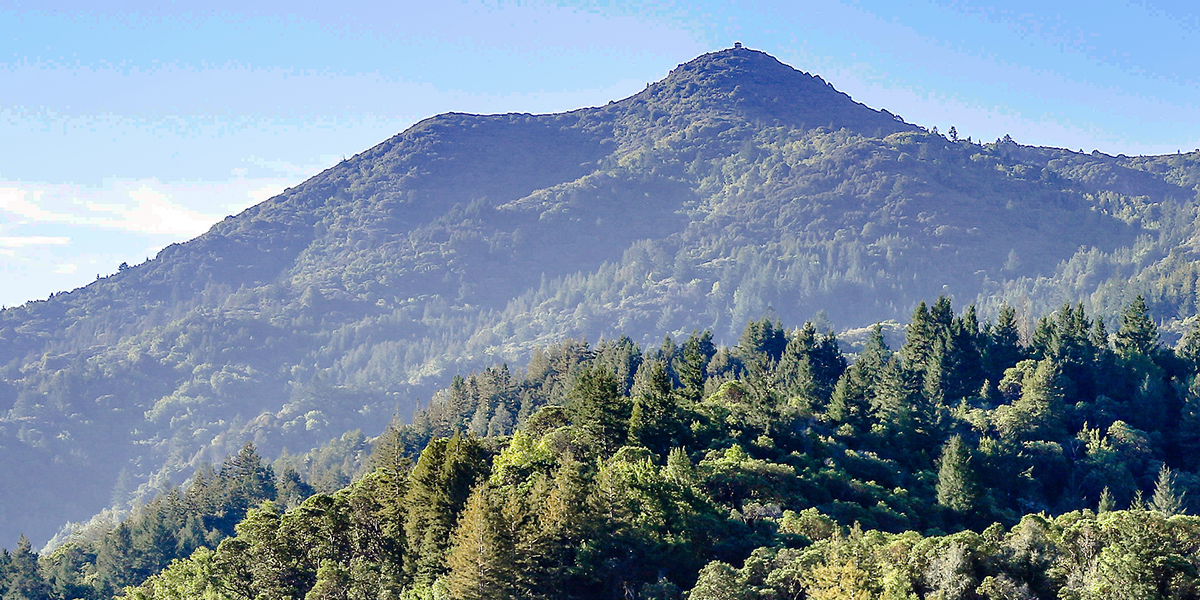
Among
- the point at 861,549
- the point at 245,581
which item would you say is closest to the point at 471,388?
the point at 245,581

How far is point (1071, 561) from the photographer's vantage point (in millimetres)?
59656

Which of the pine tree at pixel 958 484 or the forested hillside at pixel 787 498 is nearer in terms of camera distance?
the forested hillside at pixel 787 498

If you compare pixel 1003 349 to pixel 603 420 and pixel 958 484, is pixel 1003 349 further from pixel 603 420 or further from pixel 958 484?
pixel 603 420

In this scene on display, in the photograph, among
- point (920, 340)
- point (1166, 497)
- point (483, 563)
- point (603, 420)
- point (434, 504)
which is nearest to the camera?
point (483, 563)

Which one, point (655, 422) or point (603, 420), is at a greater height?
point (603, 420)

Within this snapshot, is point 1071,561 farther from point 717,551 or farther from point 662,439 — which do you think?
point 662,439

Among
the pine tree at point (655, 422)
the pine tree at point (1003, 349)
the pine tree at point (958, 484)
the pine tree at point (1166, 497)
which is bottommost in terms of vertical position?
the pine tree at point (1166, 497)

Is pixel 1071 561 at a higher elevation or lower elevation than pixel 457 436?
lower

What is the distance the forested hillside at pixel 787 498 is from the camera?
60938 mm

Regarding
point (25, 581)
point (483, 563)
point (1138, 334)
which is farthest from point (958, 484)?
point (25, 581)

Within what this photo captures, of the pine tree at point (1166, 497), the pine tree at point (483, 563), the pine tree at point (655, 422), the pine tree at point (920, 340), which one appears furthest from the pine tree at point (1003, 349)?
the pine tree at point (483, 563)

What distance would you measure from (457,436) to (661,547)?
17.8 m

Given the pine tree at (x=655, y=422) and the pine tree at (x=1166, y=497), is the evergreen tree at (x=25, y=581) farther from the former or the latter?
the pine tree at (x=1166, y=497)

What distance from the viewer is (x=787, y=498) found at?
8350 centimetres
